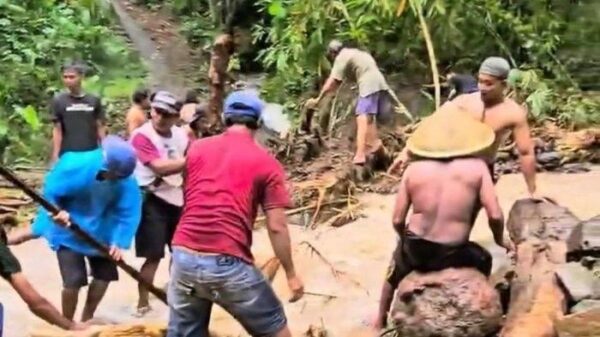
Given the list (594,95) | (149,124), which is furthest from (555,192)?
(149,124)

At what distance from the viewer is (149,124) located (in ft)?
23.3

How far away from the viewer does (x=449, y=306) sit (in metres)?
5.31

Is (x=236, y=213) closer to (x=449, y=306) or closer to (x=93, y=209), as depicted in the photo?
(x=449, y=306)

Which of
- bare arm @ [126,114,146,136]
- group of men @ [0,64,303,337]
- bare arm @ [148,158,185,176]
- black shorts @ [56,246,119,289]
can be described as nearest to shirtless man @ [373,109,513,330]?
group of men @ [0,64,303,337]

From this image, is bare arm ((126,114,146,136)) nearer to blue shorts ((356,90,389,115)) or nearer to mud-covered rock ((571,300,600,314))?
blue shorts ((356,90,389,115))

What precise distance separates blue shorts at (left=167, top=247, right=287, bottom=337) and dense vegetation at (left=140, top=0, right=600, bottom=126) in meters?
8.05

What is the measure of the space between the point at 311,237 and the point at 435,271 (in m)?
4.29

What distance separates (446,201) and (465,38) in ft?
28.6

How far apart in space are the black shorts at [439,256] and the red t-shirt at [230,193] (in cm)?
73

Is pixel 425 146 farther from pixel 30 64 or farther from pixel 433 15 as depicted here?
pixel 30 64

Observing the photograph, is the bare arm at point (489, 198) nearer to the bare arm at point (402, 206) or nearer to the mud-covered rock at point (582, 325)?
the bare arm at point (402, 206)

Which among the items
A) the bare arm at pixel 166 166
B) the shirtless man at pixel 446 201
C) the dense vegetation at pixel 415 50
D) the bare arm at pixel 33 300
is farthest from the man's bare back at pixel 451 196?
the dense vegetation at pixel 415 50

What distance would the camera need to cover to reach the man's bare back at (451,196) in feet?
18.2

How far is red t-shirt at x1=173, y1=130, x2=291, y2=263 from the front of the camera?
211 inches
